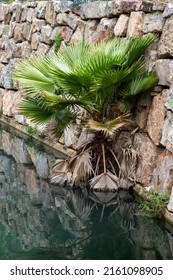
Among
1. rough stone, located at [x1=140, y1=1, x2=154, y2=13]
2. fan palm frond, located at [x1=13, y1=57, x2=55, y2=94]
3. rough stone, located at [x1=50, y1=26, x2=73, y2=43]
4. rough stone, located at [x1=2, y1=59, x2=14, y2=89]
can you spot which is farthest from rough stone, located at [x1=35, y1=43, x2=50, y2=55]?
rough stone, located at [x1=140, y1=1, x2=154, y2=13]

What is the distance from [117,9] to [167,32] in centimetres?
157

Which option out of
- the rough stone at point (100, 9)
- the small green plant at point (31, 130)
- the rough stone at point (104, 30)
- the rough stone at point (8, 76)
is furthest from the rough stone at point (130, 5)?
the rough stone at point (8, 76)

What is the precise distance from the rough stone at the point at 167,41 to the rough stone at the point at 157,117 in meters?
0.50

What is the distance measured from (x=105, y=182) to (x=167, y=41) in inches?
82.7

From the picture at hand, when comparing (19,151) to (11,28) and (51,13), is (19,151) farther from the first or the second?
(11,28)

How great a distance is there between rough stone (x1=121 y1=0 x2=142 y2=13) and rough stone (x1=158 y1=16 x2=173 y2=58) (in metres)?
0.91

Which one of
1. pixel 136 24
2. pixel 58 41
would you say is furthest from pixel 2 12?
pixel 136 24

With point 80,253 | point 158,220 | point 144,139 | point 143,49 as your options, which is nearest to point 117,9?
point 143,49

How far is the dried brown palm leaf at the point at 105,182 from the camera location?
8117mm

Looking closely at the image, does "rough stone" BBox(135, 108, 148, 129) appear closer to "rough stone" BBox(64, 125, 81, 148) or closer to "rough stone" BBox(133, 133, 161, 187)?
"rough stone" BBox(133, 133, 161, 187)

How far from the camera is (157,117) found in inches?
306

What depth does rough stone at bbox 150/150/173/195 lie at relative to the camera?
708cm

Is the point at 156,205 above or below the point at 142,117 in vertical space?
below

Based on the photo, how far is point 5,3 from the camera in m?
16.9
